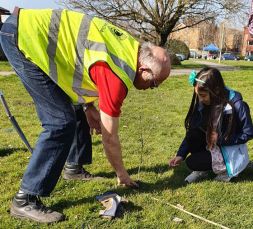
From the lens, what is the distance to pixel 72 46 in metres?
2.71

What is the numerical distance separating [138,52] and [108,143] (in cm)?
67

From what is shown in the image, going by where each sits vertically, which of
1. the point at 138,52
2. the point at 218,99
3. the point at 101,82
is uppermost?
the point at 138,52

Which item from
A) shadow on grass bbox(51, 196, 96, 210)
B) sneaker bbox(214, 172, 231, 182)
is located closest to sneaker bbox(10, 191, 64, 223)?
shadow on grass bbox(51, 196, 96, 210)

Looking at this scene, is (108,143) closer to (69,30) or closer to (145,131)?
(69,30)

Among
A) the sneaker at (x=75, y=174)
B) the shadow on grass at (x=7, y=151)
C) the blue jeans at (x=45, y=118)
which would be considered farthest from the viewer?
the shadow on grass at (x=7, y=151)

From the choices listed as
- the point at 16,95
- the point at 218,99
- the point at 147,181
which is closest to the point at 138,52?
the point at 218,99

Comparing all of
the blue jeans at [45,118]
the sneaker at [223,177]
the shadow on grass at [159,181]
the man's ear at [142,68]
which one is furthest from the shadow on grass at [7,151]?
the man's ear at [142,68]

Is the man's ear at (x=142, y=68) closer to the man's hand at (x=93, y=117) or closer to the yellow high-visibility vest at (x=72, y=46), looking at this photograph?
the yellow high-visibility vest at (x=72, y=46)

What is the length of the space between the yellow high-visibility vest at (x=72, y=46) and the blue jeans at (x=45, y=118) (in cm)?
9

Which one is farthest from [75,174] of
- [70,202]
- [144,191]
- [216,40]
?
[216,40]

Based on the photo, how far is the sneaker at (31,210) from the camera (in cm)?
296

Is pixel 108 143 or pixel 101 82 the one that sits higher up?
pixel 101 82

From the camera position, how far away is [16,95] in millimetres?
9297

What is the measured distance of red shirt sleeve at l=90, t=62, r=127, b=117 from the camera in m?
2.61
